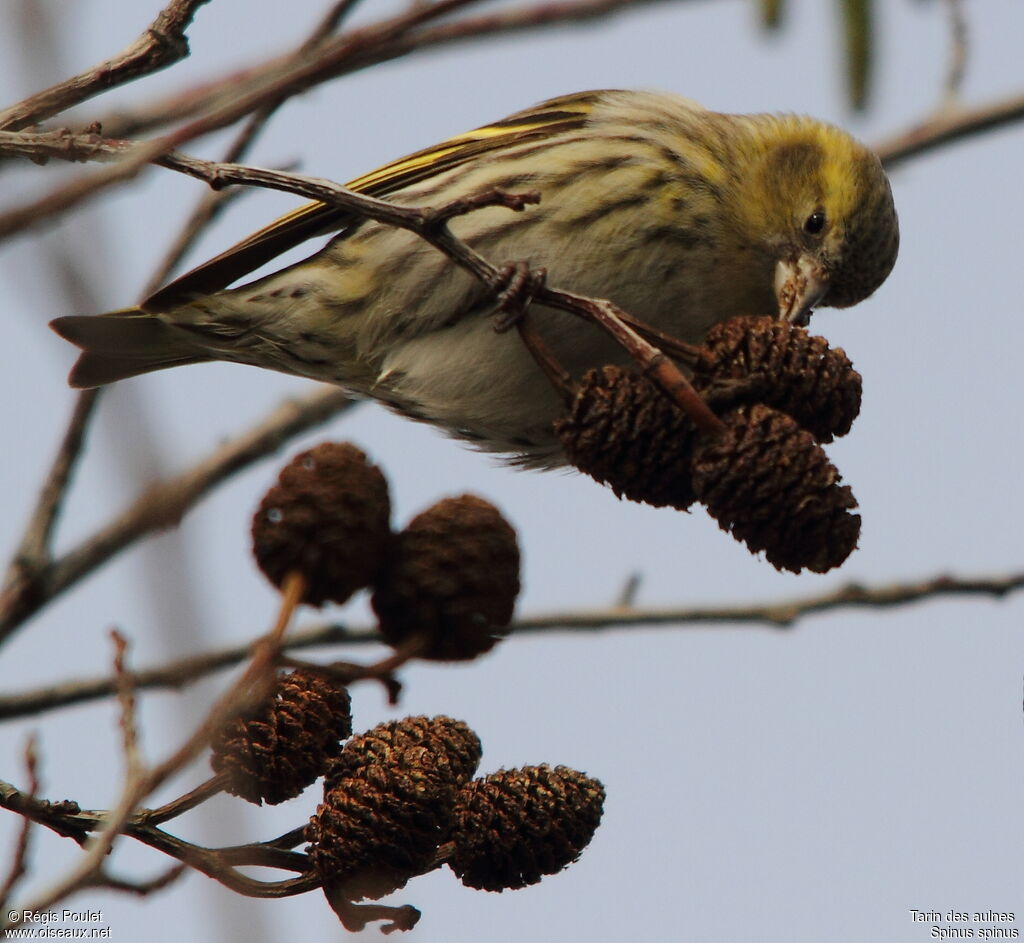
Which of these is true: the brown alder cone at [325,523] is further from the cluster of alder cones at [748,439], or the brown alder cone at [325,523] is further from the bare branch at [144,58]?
the bare branch at [144,58]

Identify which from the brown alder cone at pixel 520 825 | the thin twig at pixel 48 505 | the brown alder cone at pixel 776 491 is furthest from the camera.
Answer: the thin twig at pixel 48 505

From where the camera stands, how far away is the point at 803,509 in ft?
7.86

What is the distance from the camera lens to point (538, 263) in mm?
3719

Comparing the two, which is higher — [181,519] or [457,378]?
[181,519]

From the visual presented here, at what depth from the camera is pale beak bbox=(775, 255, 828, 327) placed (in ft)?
12.8

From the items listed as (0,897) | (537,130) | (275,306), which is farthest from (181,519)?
(537,130)

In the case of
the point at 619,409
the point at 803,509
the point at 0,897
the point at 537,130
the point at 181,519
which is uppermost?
the point at 537,130

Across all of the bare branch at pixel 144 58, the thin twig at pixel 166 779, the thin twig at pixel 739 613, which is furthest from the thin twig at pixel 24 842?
the thin twig at pixel 739 613

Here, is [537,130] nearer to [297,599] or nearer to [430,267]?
Result: [430,267]

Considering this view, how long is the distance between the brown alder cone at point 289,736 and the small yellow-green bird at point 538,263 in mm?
1513

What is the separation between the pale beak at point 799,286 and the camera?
12.8 feet

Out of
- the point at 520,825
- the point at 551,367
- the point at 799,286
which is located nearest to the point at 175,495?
the point at 520,825

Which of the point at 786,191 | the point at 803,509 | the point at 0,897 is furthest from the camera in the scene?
the point at 786,191

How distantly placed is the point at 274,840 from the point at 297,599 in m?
0.39
